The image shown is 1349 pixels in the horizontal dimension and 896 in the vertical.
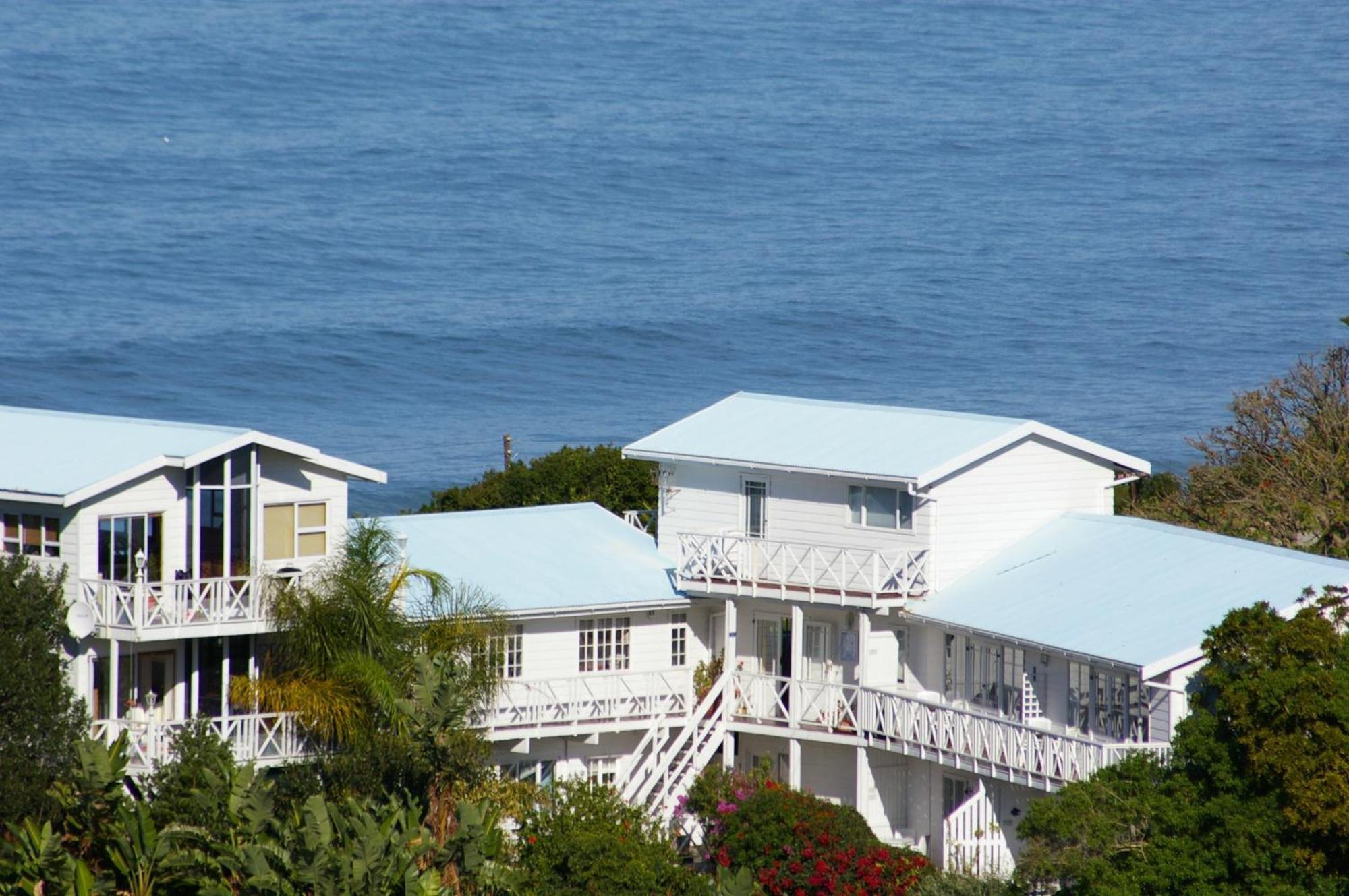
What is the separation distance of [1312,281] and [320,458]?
113 meters

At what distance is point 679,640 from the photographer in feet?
165

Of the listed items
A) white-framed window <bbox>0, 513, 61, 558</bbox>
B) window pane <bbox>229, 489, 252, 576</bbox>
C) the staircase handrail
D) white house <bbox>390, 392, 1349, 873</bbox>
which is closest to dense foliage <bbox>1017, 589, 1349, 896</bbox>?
white house <bbox>390, 392, 1349, 873</bbox>

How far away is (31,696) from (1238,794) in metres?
19.5

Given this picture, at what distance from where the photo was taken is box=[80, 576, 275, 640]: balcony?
42.3 m

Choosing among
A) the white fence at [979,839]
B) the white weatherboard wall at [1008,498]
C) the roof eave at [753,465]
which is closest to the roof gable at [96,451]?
the roof eave at [753,465]

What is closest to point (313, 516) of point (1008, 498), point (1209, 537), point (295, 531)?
point (295, 531)

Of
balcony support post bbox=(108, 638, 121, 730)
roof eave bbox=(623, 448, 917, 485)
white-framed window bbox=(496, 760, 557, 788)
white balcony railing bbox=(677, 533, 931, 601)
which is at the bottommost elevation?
white-framed window bbox=(496, 760, 557, 788)

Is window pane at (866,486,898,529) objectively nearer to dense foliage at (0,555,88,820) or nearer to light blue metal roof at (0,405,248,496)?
light blue metal roof at (0,405,248,496)

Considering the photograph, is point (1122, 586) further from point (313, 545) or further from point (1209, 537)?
point (313, 545)

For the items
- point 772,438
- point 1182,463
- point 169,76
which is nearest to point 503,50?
point 169,76

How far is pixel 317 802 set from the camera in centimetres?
3647

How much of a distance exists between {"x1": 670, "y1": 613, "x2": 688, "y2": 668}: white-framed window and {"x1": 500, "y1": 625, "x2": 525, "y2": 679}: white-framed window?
3.65 metres

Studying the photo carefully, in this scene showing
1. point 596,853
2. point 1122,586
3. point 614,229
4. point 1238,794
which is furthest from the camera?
point 614,229

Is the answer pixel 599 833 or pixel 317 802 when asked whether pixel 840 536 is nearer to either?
pixel 599 833
